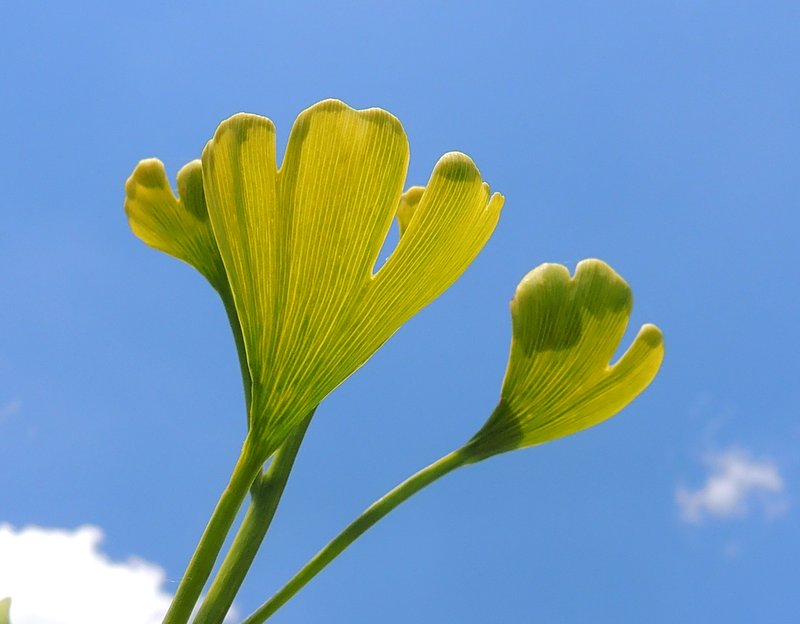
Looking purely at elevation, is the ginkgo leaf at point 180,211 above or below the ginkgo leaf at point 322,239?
above

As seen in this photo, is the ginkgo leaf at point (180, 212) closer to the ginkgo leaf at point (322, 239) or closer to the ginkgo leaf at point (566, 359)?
the ginkgo leaf at point (322, 239)

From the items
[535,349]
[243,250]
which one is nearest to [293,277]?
[243,250]

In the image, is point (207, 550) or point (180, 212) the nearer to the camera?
→ point (207, 550)

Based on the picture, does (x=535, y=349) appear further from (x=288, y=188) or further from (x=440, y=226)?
(x=288, y=188)

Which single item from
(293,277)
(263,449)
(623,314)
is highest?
(623,314)

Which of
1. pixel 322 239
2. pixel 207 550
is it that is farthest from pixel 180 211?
pixel 207 550

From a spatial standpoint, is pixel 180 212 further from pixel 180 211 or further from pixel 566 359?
pixel 566 359

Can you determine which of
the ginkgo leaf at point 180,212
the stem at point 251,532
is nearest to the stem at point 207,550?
the stem at point 251,532
